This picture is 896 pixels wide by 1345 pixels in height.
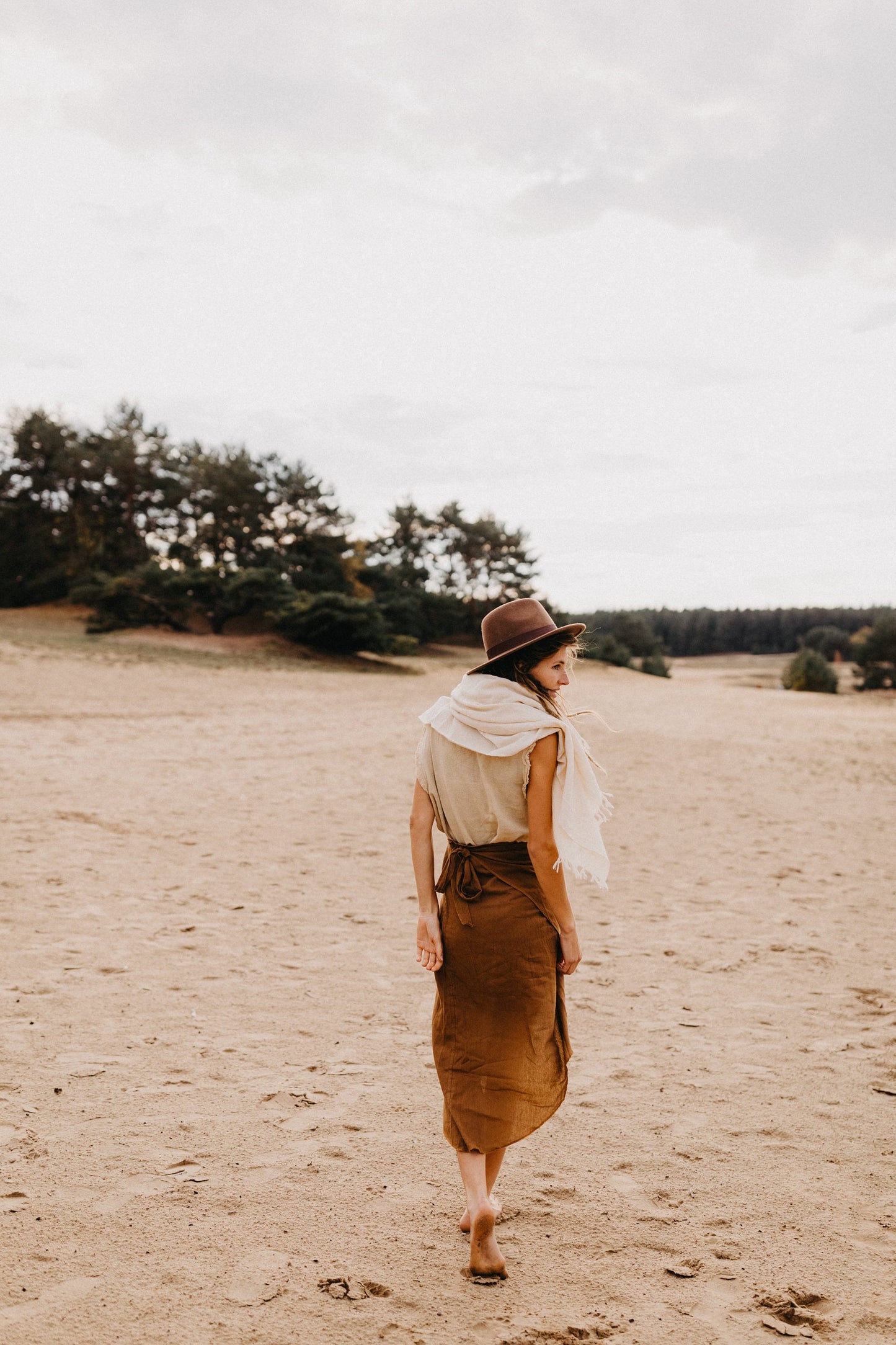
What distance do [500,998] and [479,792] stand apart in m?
0.62

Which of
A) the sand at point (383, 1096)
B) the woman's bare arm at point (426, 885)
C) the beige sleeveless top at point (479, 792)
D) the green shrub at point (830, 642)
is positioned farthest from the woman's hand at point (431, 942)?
the green shrub at point (830, 642)

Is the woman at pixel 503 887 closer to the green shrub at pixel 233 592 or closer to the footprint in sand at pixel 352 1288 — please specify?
the footprint in sand at pixel 352 1288

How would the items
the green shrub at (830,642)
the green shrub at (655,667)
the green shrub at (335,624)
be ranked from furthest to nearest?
1. the green shrub at (830,642)
2. the green shrub at (655,667)
3. the green shrub at (335,624)

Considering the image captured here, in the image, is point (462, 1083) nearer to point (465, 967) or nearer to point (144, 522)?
point (465, 967)

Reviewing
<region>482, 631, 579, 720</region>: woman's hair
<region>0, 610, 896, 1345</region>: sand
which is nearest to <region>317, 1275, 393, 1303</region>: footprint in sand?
<region>0, 610, 896, 1345</region>: sand

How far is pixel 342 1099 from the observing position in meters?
3.66

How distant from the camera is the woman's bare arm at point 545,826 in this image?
8.35 ft

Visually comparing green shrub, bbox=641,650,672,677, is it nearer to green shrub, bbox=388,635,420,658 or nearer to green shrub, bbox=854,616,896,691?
green shrub, bbox=854,616,896,691

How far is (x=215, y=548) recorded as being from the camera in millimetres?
39750

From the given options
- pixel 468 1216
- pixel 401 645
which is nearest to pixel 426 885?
pixel 468 1216

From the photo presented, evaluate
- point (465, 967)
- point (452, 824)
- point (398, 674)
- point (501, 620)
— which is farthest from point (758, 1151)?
point (398, 674)

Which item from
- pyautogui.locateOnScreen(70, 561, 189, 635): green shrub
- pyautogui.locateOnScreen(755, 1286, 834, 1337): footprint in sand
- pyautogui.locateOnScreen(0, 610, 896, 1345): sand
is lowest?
Answer: pyautogui.locateOnScreen(0, 610, 896, 1345): sand

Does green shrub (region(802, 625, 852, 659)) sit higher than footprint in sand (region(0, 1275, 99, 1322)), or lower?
higher

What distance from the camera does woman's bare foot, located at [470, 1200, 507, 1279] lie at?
2.54m
